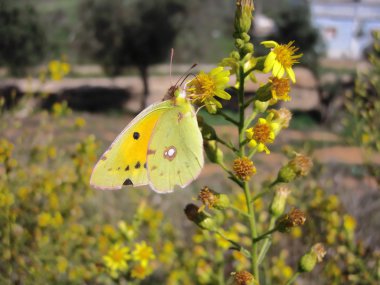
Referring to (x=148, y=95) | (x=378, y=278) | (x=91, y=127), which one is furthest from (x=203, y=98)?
(x=148, y=95)

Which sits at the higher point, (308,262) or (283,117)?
(283,117)

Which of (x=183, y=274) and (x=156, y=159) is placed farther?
(x=183, y=274)

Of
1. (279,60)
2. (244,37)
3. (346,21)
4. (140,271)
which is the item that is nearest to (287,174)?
(279,60)

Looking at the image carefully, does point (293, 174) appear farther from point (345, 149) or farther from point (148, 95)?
point (148, 95)

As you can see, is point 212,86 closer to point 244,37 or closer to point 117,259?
point 244,37

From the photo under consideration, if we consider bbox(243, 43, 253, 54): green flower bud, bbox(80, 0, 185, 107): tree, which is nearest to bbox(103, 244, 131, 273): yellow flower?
bbox(243, 43, 253, 54): green flower bud

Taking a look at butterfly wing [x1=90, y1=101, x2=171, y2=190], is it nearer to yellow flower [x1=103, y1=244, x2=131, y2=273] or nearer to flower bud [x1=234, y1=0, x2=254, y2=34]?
flower bud [x1=234, y1=0, x2=254, y2=34]
